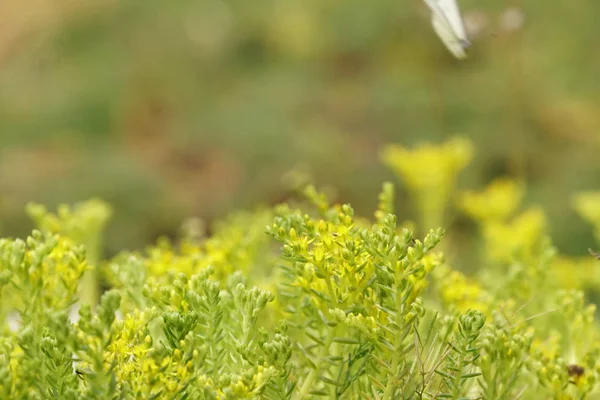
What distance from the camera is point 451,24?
1.73ft

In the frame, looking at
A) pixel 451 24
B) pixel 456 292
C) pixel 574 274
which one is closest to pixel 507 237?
pixel 574 274

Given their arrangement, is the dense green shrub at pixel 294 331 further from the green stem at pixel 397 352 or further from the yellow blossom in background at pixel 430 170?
the yellow blossom in background at pixel 430 170

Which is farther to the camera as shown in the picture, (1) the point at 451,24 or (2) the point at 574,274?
(2) the point at 574,274

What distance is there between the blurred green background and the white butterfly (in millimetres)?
1735

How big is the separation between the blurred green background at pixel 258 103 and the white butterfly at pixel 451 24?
5.69 feet

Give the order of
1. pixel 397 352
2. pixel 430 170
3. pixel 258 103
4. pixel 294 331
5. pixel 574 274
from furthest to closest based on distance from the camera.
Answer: pixel 258 103
pixel 430 170
pixel 574 274
pixel 294 331
pixel 397 352

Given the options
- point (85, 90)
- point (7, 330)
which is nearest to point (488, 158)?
point (85, 90)

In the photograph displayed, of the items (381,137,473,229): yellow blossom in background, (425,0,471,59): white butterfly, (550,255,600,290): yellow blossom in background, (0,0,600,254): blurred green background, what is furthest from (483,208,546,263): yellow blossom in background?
(0,0,600,254): blurred green background

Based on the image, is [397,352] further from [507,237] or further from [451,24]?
[507,237]

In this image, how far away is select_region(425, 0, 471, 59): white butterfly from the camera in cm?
53

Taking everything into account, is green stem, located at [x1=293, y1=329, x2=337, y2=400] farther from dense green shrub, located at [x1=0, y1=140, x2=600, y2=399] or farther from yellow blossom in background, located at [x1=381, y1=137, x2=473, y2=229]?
yellow blossom in background, located at [x1=381, y1=137, x2=473, y2=229]

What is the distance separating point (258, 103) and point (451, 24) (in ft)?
10.6

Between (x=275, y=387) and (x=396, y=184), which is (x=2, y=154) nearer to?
(x=396, y=184)

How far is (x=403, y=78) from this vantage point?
11.9ft
